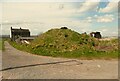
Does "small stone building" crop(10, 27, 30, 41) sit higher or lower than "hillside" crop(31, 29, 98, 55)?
higher

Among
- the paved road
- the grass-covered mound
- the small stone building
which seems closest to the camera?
the paved road

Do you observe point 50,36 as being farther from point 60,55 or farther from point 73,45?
point 60,55

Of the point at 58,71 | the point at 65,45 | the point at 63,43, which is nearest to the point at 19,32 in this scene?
the point at 63,43

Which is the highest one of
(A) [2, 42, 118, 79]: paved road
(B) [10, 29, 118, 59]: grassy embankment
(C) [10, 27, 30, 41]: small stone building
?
(C) [10, 27, 30, 41]: small stone building

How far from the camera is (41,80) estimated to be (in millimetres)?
10078

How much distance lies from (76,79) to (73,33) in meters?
23.5

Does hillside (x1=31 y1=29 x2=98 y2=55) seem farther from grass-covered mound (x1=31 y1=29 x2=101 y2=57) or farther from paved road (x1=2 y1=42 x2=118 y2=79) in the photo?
paved road (x1=2 y1=42 x2=118 y2=79)

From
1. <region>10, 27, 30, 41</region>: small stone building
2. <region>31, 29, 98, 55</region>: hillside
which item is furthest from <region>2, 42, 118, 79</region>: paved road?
<region>10, 27, 30, 41</region>: small stone building

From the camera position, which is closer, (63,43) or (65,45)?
(65,45)

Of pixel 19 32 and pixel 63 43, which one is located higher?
pixel 19 32

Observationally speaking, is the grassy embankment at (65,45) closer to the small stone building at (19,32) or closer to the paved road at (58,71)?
the paved road at (58,71)

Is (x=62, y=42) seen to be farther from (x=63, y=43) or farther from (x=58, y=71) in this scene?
(x=58, y=71)

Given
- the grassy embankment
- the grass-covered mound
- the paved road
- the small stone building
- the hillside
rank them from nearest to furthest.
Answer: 1. the paved road
2. the grassy embankment
3. the grass-covered mound
4. the hillside
5. the small stone building

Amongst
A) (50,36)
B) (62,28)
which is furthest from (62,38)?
(62,28)
